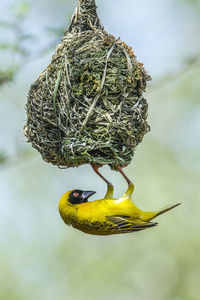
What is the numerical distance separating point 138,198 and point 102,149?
31.3ft

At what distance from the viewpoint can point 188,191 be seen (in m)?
14.5

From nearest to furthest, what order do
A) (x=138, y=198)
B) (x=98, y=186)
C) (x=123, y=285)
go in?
(x=98, y=186) → (x=138, y=198) → (x=123, y=285)

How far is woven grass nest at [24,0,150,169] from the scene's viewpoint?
447 cm

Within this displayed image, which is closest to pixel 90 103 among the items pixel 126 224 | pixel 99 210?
pixel 99 210

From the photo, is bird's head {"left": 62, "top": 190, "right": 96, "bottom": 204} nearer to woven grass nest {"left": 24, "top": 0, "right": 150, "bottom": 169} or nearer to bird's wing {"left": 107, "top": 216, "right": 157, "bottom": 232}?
bird's wing {"left": 107, "top": 216, "right": 157, "bottom": 232}

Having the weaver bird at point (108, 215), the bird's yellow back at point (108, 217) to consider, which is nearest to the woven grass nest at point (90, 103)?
the weaver bird at point (108, 215)

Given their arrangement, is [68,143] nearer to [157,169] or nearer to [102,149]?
[102,149]

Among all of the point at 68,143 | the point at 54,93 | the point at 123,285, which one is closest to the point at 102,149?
the point at 68,143

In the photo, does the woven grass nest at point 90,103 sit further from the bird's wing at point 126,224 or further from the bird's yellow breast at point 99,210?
the bird's wing at point 126,224

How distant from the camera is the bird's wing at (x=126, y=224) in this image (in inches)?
196

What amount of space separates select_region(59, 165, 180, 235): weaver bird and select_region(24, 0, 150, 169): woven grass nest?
1.43 feet

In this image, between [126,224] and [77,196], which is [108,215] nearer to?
[126,224]

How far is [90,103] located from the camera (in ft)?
14.6

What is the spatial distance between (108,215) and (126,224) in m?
0.20
